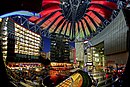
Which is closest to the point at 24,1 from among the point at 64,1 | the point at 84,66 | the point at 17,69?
the point at 64,1

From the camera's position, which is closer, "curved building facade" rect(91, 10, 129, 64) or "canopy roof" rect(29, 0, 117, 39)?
"curved building facade" rect(91, 10, 129, 64)

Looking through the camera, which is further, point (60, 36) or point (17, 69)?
point (60, 36)

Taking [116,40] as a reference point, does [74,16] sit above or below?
above

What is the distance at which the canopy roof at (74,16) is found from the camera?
257 centimetres

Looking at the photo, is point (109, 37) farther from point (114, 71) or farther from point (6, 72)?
point (6, 72)

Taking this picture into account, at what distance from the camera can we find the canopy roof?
2.57 metres

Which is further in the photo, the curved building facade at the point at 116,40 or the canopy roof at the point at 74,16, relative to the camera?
the canopy roof at the point at 74,16

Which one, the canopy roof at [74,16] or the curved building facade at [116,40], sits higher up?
the canopy roof at [74,16]

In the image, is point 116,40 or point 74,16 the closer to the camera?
point 116,40

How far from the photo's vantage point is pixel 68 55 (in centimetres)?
269

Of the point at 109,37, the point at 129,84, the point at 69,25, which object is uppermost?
the point at 69,25

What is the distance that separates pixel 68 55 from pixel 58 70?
0.24 meters

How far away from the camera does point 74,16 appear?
8.85 ft

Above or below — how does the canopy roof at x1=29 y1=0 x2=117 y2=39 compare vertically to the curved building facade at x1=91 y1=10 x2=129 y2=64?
above
